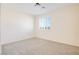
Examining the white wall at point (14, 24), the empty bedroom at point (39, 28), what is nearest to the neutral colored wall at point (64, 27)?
the empty bedroom at point (39, 28)

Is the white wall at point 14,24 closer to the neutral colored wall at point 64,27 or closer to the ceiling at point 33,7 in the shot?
the ceiling at point 33,7

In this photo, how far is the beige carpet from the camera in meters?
1.60

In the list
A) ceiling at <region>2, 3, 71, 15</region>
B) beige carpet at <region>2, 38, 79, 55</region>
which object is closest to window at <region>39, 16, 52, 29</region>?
ceiling at <region>2, 3, 71, 15</region>

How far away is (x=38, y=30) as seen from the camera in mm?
1694

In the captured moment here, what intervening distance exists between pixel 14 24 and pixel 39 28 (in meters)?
0.45

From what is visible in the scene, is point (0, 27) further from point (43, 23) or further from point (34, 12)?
point (43, 23)

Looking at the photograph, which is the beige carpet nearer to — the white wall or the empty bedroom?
the empty bedroom

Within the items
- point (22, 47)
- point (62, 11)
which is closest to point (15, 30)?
point (22, 47)

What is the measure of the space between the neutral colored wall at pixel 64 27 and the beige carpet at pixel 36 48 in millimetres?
92

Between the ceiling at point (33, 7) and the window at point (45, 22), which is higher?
the ceiling at point (33, 7)

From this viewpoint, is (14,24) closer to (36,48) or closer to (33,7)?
(33,7)

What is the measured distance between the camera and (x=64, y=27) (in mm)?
1666

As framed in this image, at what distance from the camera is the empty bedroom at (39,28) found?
62.8 inches

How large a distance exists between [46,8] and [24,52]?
0.86m
